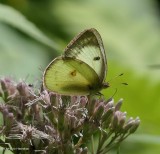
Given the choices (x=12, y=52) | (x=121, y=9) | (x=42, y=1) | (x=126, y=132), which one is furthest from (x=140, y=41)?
(x=126, y=132)

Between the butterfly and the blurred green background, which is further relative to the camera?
the blurred green background

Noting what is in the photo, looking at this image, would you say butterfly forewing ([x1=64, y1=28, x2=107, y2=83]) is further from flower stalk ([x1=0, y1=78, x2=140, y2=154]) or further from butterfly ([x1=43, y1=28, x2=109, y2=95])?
flower stalk ([x1=0, y1=78, x2=140, y2=154])

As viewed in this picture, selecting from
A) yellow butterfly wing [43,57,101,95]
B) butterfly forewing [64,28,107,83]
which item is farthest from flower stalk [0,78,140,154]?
butterfly forewing [64,28,107,83]

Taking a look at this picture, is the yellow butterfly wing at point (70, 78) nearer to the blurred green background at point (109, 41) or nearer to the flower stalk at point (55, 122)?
the flower stalk at point (55, 122)

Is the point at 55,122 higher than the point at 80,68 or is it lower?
lower

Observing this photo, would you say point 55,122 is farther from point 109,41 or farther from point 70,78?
point 109,41

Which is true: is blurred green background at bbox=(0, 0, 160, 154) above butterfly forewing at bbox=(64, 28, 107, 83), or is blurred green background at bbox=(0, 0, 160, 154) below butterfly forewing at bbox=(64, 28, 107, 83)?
above

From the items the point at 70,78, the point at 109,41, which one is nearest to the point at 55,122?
the point at 70,78
